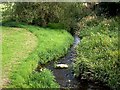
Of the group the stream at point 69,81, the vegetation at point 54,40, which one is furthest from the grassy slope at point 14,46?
the stream at point 69,81

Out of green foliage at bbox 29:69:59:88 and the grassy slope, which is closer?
green foliage at bbox 29:69:59:88

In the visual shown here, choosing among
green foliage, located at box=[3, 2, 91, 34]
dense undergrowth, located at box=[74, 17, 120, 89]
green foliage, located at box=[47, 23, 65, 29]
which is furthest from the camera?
green foliage, located at box=[3, 2, 91, 34]

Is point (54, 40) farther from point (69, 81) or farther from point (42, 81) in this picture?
point (42, 81)

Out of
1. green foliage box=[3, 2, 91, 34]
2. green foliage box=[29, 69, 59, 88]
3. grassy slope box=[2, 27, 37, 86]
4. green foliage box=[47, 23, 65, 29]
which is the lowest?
green foliage box=[29, 69, 59, 88]

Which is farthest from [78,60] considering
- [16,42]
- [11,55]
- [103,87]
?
[16,42]

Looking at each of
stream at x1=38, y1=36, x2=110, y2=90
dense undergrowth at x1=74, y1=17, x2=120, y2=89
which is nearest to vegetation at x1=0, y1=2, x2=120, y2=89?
dense undergrowth at x1=74, y1=17, x2=120, y2=89

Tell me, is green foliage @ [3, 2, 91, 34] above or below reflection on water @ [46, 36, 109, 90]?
above

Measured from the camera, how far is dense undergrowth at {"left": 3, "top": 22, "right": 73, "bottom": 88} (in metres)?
11.2

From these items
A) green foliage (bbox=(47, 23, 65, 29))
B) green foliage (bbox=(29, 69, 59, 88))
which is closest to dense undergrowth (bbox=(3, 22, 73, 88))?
green foliage (bbox=(29, 69, 59, 88))

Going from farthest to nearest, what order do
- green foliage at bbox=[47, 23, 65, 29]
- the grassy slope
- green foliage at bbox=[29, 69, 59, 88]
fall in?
1. green foliage at bbox=[47, 23, 65, 29]
2. the grassy slope
3. green foliage at bbox=[29, 69, 59, 88]

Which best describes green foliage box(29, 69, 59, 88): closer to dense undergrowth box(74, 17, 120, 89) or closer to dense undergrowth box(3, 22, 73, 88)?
dense undergrowth box(3, 22, 73, 88)

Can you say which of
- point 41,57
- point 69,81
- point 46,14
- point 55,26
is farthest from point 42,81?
point 46,14

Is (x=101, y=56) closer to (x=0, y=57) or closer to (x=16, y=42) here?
(x=0, y=57)

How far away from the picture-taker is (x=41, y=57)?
15359mm
